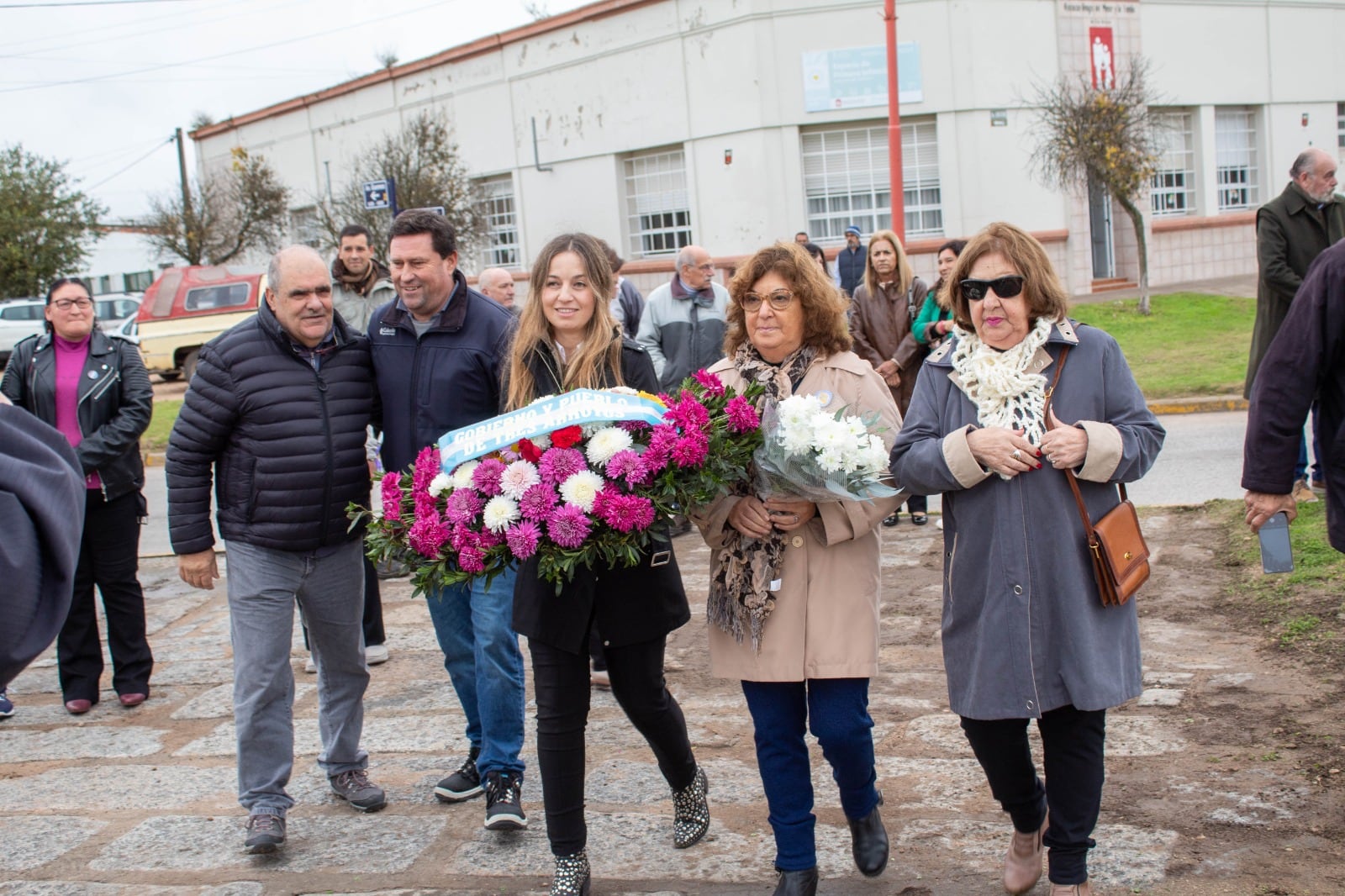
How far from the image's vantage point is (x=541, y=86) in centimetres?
2855

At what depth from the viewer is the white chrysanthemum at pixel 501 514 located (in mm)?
3611

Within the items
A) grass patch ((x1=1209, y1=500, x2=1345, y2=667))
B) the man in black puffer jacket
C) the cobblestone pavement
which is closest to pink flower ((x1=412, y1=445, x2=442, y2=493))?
the man in black puffer jacket

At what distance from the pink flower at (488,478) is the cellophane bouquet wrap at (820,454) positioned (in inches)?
30.2

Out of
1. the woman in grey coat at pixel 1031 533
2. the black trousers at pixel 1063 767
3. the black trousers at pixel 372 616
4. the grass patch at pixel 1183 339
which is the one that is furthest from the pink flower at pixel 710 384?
the grass patch at pixel 1183 339

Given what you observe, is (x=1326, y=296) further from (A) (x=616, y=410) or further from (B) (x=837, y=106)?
(B) (x=837, y=106)

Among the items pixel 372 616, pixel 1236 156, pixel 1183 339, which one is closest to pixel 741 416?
pixel 372 616

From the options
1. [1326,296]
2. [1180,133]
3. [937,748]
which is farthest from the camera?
[1180,133]

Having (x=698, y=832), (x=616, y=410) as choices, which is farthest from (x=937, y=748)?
(x=616, y=410)

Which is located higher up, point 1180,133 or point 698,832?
point 1180,133

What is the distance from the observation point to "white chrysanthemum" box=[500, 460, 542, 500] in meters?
3.64

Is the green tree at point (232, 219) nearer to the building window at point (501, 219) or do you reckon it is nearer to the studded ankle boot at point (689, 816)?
the building window at point (501, 219)

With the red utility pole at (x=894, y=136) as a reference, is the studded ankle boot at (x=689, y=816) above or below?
below

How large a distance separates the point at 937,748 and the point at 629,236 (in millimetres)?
23867

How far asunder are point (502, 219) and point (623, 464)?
27992 millimetres
